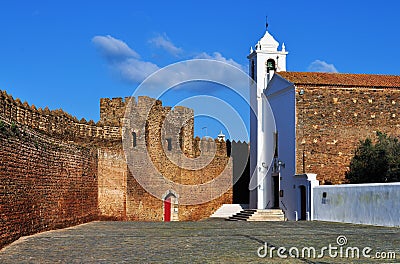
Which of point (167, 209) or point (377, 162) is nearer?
point (377, 162)

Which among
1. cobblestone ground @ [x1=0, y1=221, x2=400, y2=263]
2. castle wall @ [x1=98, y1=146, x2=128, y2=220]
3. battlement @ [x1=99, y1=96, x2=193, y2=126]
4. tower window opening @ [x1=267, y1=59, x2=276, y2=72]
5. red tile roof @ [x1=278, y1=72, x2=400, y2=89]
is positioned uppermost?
tower window opening @ [x1=267, y1=59, x2=276, y2=72]

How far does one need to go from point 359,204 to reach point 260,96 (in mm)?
13003

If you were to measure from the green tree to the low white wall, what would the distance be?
7.75 feet

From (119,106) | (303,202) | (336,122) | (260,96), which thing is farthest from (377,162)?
(119,106)

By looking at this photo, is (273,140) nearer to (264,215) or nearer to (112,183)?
(264,215)

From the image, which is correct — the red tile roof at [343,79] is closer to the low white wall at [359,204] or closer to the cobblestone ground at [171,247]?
the low white wall at [359,204]

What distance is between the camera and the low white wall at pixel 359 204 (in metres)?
19.5

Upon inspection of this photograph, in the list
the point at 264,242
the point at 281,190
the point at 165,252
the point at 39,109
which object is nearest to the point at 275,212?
the point at 281,190

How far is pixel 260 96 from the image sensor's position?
3359 centimetres

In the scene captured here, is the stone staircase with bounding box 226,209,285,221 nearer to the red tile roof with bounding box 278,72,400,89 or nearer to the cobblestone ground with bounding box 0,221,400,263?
the red tile roof with bounding box 278,72,400,89

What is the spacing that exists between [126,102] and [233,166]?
9749 mm

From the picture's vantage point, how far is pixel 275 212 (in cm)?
3041

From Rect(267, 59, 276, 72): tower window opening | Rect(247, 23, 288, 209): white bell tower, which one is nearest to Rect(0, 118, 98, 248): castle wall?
Rect(247, 23, 288, 209): white bell tower

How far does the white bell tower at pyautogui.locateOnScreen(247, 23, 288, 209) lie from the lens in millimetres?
33062
